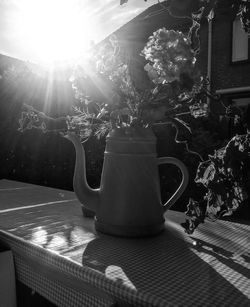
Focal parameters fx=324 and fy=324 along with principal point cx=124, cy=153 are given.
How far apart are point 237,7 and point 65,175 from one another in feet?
11.0

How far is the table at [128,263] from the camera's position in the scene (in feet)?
2.08

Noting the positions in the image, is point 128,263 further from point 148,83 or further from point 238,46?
point 238,46

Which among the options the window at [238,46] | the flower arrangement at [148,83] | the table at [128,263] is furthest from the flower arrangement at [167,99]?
the window at [238,46]

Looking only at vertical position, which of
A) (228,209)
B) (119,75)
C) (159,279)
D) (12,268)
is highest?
(119,75)

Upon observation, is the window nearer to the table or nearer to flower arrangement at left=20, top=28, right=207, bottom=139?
the table

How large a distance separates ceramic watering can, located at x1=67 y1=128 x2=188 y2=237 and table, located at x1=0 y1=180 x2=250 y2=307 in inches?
1.8

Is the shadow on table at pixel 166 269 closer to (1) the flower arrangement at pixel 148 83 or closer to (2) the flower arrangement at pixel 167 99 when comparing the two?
(2) the flower arrangement at pixel 167 99

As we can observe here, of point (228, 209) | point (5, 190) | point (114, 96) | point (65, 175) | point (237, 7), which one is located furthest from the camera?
point (65, 175)

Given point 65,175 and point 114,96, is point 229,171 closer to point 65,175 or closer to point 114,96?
point 114,96

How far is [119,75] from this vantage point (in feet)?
3.07

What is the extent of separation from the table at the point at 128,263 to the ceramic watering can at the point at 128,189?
0.15 ft

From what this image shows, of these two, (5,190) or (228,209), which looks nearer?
(228,209)

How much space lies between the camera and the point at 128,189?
935 mm

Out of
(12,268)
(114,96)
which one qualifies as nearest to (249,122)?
(114,96)
